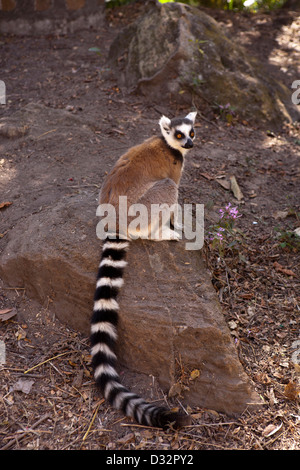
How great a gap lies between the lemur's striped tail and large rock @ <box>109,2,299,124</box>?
415cm

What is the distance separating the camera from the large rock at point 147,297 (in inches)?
140

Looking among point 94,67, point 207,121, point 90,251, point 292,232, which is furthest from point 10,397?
point 94,67

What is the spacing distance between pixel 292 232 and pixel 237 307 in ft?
4.37

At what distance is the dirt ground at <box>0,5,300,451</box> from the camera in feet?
10.7

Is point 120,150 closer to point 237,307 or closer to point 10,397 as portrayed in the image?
point 237,307

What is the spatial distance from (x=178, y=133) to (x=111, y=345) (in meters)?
2.18

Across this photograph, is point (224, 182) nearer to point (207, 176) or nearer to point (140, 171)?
point (207, 176)

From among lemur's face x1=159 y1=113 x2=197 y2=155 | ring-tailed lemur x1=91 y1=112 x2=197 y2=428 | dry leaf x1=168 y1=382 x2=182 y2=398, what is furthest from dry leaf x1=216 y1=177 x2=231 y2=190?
dry leaf x1=168 y1=382 x2=182 y2=398

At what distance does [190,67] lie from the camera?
278 inches

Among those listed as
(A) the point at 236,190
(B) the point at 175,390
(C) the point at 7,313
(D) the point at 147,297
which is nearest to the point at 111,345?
(D) the point at 147,297

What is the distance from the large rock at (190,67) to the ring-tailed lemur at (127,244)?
8.78ft

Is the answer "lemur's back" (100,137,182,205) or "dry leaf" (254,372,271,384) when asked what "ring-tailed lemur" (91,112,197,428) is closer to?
"lemur's back" (100,137,182,205)

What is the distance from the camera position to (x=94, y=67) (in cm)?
Result: 799

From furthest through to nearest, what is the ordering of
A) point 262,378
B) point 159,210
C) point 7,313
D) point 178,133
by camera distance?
1. point 178,133
2. point 159,210
3. point 7,313
4. point 262,378
